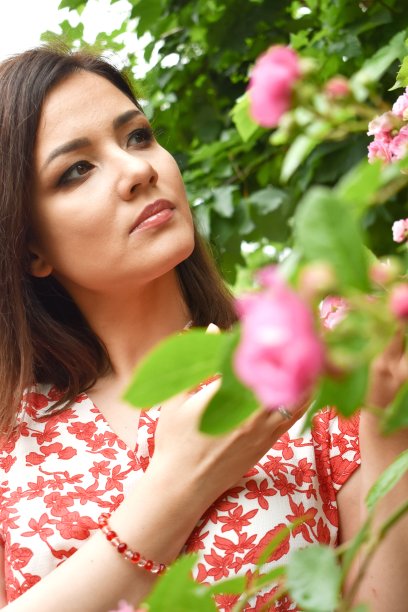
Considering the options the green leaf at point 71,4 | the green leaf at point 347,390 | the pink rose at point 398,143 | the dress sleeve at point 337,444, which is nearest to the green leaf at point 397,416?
the green leaf at point 347,390

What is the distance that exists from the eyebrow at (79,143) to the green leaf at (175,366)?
1.02 meters

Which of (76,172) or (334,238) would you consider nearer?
(334,238)

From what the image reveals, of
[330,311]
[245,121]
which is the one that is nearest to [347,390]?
[330,311]

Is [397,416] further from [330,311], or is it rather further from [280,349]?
[330,311]

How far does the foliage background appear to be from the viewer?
1.90 metres

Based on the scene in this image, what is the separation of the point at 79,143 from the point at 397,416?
1060 mm

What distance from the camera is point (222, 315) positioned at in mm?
1565

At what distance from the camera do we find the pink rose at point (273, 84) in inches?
13.1

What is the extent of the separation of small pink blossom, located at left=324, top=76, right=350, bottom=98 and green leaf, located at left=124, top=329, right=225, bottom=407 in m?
0.11

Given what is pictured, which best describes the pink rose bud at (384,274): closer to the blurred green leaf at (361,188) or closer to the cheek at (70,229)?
the blurred green leaf at (361,188)

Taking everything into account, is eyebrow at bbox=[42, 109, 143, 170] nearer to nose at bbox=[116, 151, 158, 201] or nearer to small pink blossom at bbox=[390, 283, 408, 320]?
nose at bbox=[116, 151, 158, 201]

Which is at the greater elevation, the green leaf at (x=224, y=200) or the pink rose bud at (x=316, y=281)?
the pink rose bud at (x=316, y=281)

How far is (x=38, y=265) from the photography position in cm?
150

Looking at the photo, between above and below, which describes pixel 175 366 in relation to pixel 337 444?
above
